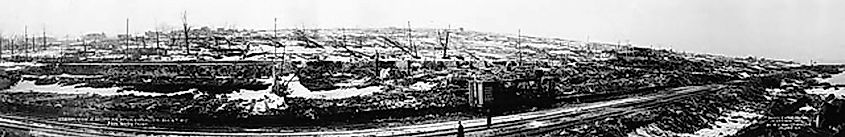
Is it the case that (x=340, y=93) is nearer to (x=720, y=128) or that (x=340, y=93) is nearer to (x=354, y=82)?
(x=354, y=82)

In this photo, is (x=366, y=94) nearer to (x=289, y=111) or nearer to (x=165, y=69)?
(x=289, y=111)

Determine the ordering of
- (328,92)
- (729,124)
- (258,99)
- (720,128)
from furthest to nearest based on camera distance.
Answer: (328,92) < (258,99) < (729,124) < (720,128)

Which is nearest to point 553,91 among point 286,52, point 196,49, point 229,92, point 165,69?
point 229,92

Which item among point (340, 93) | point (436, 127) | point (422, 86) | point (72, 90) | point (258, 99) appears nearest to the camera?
point (436, 127)

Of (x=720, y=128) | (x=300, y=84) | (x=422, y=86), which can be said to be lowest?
(x=720, y=128)

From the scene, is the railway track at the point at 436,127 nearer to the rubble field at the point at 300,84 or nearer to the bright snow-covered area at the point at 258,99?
the rubble field at the point at 300,84

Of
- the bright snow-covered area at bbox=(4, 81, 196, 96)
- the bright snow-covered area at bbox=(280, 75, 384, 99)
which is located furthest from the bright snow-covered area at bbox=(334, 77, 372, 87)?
the bright snow-covered area at bbox=(4, 81, 196, 96)

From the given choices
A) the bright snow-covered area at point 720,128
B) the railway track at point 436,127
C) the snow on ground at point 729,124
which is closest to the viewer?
the bright snow-covered area at point 720,128

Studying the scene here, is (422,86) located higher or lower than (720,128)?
higher

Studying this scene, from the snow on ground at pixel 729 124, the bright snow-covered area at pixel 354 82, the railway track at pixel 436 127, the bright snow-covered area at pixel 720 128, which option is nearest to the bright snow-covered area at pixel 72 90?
the railway track at pixel 436 127

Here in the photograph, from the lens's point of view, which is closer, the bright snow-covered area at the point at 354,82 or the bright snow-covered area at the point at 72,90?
the bright snow-covered area at the point at 72,90

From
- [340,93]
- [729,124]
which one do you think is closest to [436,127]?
[729,124]

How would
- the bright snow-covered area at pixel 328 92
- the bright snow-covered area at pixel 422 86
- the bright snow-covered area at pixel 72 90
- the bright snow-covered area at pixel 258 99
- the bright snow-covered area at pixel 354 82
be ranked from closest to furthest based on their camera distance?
the bright snow-covered area at pixel 258 99 < the bright snow-covered area at pixel 72 90 < the bright snow-covered area at pixel 328 92 < the bright snow-covered area at pixel 422 86 < the bright snow-covered area at pixel 354 82
